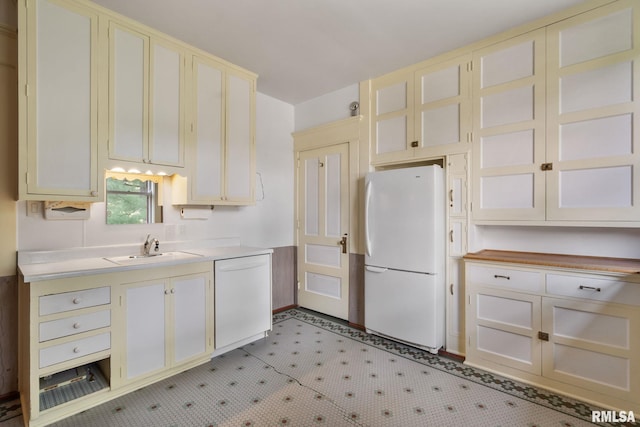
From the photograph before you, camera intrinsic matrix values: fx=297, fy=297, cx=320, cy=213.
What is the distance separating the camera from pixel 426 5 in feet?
7.05

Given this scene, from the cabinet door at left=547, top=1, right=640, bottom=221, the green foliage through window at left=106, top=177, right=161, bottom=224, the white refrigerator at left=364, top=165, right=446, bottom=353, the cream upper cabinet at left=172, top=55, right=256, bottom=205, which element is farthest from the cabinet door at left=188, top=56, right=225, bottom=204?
the cabinet door at left=547, top=1, right=640, bottom=221

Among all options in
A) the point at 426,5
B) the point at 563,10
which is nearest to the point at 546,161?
the point at 563,10

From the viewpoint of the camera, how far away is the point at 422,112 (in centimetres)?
292

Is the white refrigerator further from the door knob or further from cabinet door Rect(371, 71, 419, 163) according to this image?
the door knob

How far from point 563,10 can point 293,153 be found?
294 cm

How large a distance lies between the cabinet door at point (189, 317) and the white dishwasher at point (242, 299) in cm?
12

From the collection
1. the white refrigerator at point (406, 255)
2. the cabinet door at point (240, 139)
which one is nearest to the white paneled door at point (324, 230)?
the white refrigerator at point (406, 255)

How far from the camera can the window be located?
2557 millimetres

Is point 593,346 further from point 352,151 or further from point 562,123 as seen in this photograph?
point 352,151

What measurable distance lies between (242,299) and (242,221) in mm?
1051

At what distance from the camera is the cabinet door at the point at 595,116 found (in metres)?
2.00

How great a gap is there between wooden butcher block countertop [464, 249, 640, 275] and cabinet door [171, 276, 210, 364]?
7.33 feet

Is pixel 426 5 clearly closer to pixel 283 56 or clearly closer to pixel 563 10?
pixel 563 10

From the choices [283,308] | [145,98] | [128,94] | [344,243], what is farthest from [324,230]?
[128,94]
